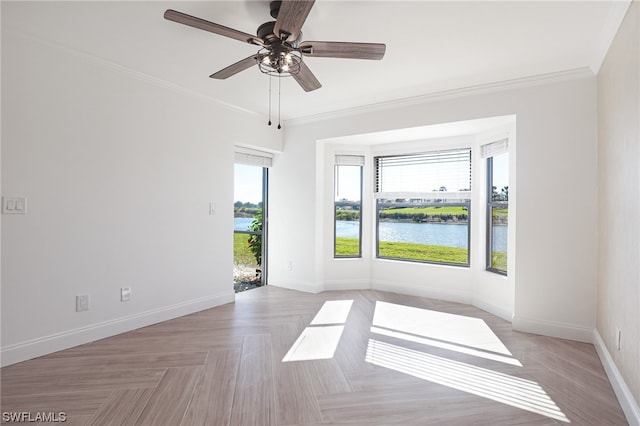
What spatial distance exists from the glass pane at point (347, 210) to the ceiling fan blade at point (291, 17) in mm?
3126

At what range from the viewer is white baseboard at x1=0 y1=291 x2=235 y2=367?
256 cm

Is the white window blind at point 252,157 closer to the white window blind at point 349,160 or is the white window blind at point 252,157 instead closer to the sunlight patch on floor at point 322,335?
the white window blind at point 349,160

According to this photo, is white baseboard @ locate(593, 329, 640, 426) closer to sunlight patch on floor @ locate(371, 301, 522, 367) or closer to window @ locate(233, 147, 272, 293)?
sunlight patch on floor @ locate(371, 301, 522, 367)

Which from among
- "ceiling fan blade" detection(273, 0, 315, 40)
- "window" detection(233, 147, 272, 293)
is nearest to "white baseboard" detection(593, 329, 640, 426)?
"ceiling fan blade" detection(273, 0, 315, 40)

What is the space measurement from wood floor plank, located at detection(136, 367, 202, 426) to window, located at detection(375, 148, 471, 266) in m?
3.33

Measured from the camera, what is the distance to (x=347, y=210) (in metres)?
5.15

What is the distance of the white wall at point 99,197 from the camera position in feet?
8.45

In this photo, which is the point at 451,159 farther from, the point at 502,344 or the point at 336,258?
the point at 502,344

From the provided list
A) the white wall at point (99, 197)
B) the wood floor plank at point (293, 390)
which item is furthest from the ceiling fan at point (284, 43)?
the wood floor plank at point (293, 390)

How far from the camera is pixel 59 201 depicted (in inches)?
110

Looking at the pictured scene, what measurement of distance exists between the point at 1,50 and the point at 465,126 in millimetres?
4280

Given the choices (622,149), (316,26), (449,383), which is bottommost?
(449,383)

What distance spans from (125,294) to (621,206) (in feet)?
13.5

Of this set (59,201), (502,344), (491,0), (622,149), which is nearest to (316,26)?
(491,0)
